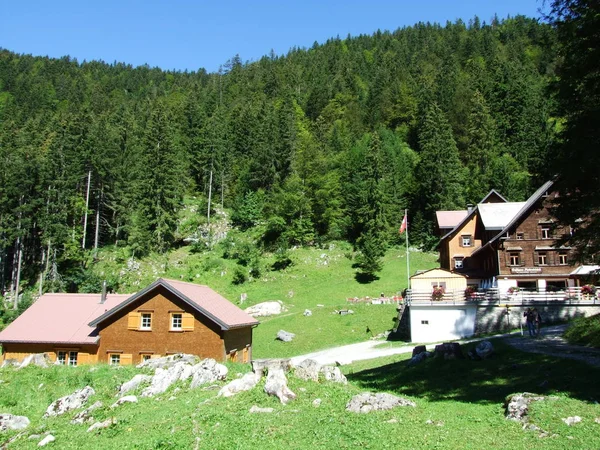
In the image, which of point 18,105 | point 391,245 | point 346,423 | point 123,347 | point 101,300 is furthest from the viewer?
point 18,105

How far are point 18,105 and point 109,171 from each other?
186 feet

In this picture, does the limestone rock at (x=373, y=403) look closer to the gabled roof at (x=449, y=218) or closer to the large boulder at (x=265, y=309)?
the large boulder at (x=265, y=309)

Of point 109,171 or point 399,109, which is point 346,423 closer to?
point 109,171

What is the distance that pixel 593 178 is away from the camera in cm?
1644

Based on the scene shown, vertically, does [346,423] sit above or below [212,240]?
below

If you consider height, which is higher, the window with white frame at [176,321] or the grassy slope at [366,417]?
the window with white frame at [176,321]

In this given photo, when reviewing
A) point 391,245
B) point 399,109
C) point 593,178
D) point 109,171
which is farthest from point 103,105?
point 593,178

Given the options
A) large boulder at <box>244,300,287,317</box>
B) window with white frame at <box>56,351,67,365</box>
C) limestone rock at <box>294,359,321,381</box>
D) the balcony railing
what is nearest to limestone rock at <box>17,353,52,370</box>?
window with white frame at <box>56,351,67,365</box>

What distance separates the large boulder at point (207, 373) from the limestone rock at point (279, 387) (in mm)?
3819

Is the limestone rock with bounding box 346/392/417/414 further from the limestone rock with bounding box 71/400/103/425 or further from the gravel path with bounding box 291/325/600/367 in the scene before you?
the limestone rock with bounding box 71/400/103/425

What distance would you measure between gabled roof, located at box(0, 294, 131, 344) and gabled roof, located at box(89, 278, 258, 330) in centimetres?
195

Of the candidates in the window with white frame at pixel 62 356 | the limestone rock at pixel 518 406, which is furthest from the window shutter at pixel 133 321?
the limestone rock at pixel 518 406

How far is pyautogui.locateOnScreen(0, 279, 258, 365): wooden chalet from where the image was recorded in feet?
95.6

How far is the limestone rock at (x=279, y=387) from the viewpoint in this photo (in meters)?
14.0
